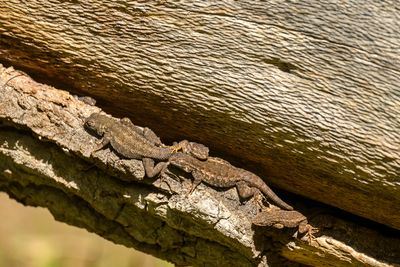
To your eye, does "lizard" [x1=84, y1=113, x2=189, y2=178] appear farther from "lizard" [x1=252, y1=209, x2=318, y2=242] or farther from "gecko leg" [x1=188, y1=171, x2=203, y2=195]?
"lizard" [x1=252, y1=209, x2=318, y2=242]

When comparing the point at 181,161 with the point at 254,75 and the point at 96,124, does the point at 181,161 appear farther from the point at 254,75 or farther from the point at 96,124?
the point at 254,75

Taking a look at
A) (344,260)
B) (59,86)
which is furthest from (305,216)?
(59,86)

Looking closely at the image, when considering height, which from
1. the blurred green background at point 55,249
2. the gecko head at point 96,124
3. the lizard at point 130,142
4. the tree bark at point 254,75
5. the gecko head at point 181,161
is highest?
the tree bark at point 254,75

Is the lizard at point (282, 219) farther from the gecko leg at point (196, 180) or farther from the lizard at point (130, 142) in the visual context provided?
the lizard at point (130, 142)

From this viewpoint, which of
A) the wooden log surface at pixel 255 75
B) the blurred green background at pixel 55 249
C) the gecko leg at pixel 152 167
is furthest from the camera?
the blurred green background at pixel 55 249

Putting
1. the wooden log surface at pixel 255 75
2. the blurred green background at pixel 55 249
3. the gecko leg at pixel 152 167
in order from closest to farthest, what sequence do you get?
the wooden log surface at pixel 255 75
the gecko leg at pixel 152 167
the blurred green background at pixel 55 249

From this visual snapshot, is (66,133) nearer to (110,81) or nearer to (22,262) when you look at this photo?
(110,81)

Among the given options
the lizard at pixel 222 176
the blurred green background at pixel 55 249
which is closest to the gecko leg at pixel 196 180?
the lizard at pixel 222 176
